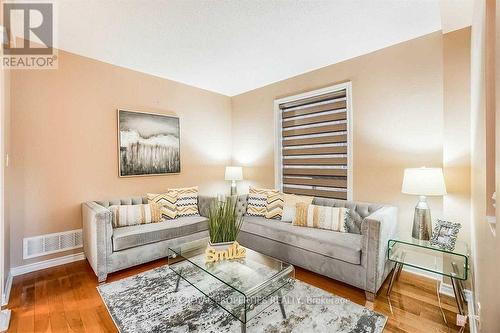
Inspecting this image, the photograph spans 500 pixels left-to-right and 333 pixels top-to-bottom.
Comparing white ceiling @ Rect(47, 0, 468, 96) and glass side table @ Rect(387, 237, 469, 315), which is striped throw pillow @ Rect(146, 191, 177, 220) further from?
glass side table @ Rect(387, 237, 469, 315)

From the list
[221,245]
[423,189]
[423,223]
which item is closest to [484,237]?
[423,189]

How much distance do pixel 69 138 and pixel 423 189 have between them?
4.00m

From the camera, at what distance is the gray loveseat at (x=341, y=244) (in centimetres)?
211

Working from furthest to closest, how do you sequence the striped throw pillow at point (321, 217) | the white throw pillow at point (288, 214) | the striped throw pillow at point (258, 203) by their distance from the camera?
the striped throw pillow at point (258, 203)
the white throw pillow at point (288, 214)
the striped throw pillow at point (321, 217)

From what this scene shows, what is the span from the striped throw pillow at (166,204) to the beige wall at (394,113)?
8.16 feet

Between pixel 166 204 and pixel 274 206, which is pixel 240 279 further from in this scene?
pixel 166 204

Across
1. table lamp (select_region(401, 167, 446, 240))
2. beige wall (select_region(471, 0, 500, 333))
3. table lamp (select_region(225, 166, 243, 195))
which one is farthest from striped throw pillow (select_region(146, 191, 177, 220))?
beige wall (select_region(471, 0, 500, 333))

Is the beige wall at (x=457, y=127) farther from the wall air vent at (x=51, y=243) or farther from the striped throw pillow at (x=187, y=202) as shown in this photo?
the wall air vent at (x=51, y=243)

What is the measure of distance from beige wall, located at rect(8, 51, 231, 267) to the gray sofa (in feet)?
1.10

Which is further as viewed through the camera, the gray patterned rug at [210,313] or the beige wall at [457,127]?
the beige wall at [457,127]

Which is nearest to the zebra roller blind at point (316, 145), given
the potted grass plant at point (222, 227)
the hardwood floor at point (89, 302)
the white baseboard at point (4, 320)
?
the hardwood floor at point (89, 302)

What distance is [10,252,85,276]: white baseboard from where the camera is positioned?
8.52ft

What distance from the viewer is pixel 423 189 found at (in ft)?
7.29
